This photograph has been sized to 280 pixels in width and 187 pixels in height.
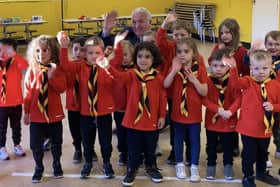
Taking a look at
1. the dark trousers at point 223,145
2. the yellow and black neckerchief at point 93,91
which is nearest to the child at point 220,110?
the dark trousers at point 223,145

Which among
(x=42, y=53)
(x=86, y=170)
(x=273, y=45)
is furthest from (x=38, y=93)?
(x=273, y=45)

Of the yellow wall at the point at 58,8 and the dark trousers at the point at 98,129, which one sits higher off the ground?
the yellow wall at the point at 58,8

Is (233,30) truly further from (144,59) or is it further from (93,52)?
(93,52)

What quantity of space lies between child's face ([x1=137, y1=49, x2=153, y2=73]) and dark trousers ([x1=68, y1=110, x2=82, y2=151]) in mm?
810

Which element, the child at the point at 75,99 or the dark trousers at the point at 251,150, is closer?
the dark trousers at the point at 251,150

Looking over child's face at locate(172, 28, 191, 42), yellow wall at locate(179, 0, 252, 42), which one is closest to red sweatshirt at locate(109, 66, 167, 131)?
child's face at locate(172, 28, 191, 42)

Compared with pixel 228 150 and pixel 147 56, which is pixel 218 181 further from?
pixel 147 56

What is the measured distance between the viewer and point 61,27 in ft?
43.0

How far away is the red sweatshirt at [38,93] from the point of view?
11.0 feet

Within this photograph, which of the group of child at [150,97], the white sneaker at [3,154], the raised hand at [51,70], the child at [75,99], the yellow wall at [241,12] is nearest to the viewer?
the group of child at [150,97]

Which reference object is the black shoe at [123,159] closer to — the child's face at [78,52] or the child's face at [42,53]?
the child's face at [78,52]

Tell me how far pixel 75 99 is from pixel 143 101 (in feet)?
2.14

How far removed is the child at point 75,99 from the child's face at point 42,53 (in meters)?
0.22

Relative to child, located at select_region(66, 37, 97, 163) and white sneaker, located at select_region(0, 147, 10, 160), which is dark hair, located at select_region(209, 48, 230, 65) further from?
white sneaker, located at select_region(0, 147, 10, 160)
